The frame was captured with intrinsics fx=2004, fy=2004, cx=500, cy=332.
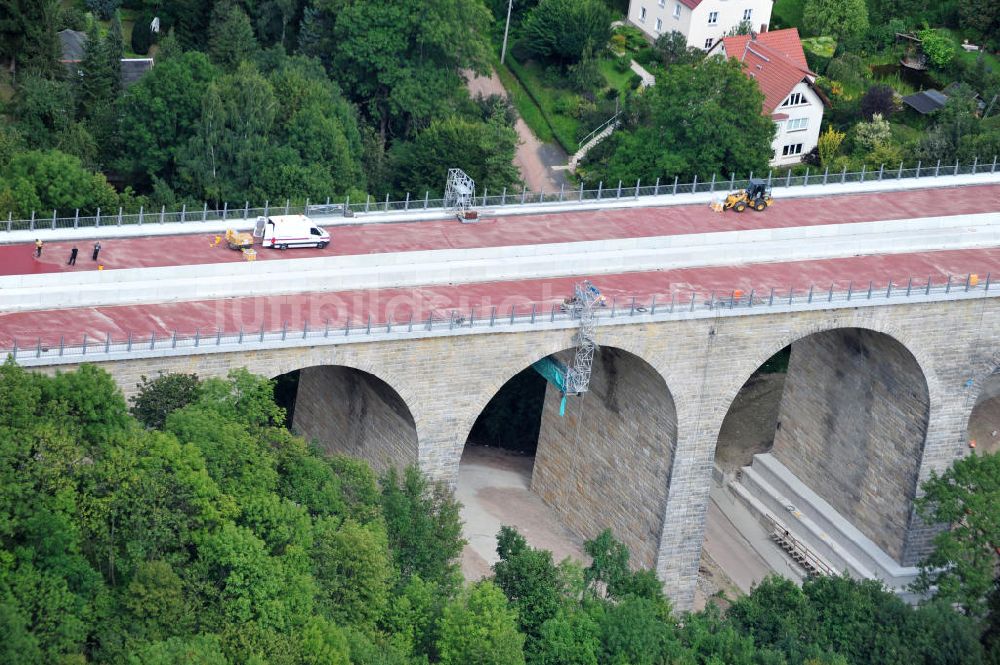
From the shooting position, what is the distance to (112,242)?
8306cm

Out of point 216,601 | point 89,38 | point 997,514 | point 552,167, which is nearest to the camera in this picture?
point 216,601

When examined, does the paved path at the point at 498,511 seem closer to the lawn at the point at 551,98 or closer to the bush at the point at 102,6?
the lawn at the point at 551,98

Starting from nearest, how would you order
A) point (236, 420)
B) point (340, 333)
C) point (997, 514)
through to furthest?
point (236, 420), point (340, 333), point (997, 514)

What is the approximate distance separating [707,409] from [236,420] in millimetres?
22053

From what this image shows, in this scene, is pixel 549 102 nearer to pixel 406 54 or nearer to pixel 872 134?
pixel 406 54

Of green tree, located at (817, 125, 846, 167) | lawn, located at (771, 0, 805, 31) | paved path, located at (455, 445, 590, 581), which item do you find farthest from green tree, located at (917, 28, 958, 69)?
paved path, located at (455, 445, 590, 581)

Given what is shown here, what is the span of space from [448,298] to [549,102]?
1518 inches

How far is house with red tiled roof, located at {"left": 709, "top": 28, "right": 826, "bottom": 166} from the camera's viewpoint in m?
111

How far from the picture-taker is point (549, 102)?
118062mm

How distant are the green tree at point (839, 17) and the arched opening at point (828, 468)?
94.6ft

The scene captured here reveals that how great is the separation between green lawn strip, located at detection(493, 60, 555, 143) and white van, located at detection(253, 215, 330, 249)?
3437 centimetres

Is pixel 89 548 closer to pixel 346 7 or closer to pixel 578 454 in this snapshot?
pixel 578 454

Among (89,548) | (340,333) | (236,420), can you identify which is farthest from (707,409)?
(89,548)

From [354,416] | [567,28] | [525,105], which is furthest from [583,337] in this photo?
[567,28]
